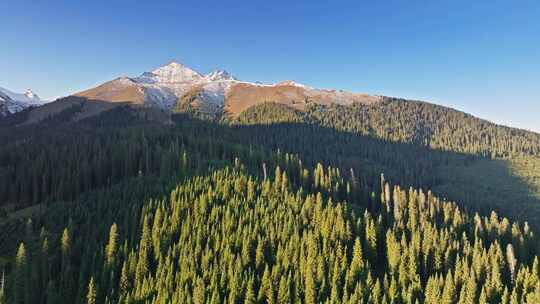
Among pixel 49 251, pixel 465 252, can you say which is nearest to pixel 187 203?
pixel 49 251

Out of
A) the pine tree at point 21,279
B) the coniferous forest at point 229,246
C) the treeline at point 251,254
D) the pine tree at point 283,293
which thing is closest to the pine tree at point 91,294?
the treeline at point 251,254

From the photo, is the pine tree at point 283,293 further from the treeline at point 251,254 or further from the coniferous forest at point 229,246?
the coniferous forest at point 229,246

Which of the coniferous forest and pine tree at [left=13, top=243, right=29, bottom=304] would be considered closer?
pine tree at [left=13, top=243, right=29, bottom=304]

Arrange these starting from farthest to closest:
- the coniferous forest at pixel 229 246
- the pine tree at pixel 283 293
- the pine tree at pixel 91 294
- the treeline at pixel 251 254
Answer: the coniferous forest at pixel 229 246 < the treeline at pixel 251 254 < the pine tree at pixel 283 293 < the pine tree at pixel 91 294

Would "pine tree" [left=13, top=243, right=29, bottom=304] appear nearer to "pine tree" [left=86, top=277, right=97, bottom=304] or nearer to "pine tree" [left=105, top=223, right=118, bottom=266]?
"pine tree" [left=86, top=277, right=97, bottom=304]

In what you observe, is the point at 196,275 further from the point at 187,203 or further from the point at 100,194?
the point at 100,194

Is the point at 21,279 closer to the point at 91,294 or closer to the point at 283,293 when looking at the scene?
the point at 91,294

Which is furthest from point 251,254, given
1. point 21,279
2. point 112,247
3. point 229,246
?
point 21,279

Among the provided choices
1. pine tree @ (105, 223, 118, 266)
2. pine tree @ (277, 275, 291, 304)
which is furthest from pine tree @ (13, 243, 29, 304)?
pine tree @ (277, 275, 291, 304)
